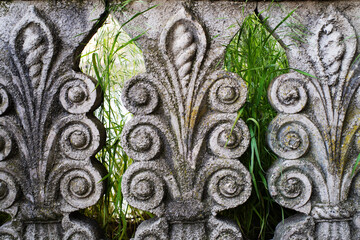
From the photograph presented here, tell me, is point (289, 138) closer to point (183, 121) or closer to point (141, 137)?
point (183, 121)

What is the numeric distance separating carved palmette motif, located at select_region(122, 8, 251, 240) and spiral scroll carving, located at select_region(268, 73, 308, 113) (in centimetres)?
13

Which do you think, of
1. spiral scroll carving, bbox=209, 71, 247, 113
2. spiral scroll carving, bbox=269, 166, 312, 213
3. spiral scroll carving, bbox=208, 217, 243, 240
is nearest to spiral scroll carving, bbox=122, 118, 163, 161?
spiral scroll carving, bbox=209, 71, 247, 113

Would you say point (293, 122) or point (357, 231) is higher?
point (293, 122)

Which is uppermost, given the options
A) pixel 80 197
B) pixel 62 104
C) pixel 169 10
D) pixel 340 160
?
pixel 169 10

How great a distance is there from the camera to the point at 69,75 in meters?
1.21

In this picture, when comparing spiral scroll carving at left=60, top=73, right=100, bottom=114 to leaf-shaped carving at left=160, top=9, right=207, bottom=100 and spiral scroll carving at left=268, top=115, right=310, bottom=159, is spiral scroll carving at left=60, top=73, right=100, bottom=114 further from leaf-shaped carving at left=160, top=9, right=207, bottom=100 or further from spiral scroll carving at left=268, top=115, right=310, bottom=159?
spiral scroll carving at left=268, top=115, right=310, bottom=159

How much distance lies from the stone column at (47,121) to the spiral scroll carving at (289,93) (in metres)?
0.69

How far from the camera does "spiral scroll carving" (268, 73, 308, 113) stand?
118 cm

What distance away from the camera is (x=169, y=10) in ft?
3.92

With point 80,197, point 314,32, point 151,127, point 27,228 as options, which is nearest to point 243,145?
point 151,127

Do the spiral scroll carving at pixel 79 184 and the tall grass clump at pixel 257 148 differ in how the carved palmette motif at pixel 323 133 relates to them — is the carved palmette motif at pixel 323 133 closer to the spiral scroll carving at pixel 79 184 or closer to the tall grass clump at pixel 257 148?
the tall grass clump at pixel 257 148

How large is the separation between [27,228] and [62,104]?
510 mm

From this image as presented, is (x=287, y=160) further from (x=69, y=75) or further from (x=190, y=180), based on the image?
(x=69, y=75)

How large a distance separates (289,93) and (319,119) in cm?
16
